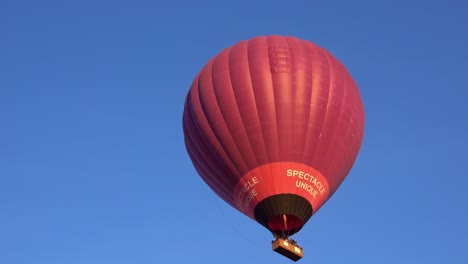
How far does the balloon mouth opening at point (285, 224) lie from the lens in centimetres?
3559

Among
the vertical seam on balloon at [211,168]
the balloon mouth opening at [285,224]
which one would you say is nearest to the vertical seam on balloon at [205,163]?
the vertical seam on balloon at [211,168]

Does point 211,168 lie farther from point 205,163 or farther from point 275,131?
point 275,131

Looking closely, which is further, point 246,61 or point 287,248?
point 246,61

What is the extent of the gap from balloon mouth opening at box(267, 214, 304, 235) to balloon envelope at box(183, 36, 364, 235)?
1.5 inches

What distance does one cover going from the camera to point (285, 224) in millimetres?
35656

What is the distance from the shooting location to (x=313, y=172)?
36.3 meters

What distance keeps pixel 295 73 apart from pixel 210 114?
145 inches

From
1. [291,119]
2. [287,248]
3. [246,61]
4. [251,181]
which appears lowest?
[287,248]

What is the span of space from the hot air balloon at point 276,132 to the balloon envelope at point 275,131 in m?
0.04

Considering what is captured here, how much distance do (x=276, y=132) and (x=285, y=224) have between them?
3504mm

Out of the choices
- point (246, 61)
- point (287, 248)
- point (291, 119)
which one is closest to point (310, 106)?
point (291, 119)

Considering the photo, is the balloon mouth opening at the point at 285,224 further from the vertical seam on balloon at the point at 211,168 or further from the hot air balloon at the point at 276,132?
the vertical seam on balloon at the point at 211,168

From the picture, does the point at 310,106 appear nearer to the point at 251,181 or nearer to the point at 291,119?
the point at 291,119

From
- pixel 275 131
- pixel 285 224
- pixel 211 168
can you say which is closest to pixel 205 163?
pixel 211 168
